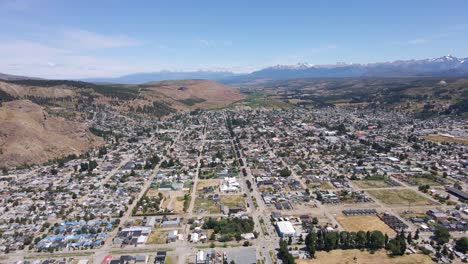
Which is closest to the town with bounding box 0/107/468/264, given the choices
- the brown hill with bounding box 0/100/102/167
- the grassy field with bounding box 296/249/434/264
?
the grassy field with bounding box 296/249/434/264

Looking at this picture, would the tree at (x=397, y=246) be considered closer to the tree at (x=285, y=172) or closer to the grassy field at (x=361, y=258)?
the grassy field at (x=361, y=258)

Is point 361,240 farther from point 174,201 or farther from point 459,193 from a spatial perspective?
point 174,201

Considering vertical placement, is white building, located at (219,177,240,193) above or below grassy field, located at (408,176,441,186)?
above

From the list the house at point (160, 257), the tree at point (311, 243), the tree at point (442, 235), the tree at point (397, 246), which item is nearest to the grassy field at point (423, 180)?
the tree at point (442, 235)

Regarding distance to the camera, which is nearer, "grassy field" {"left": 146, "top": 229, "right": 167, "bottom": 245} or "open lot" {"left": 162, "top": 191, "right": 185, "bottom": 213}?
"grassy field" {"left": 146, "top": 229, "right": 167, "bottom": 245}

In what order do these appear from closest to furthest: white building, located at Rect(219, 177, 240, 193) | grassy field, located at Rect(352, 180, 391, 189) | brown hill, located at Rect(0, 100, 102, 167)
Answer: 1. white building, located at Rect(219, 177, 240, 193)
2. grassy field, located at Rect(352, 180, 391, 189)
3. brown hill, located at Rect(0, 100, 102, 167)

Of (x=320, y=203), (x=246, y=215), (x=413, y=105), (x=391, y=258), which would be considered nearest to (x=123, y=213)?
(x=246, y=215)

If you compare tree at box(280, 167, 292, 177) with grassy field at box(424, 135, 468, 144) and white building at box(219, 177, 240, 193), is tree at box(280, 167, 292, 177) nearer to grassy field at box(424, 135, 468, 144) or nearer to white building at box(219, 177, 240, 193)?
white building at box(219, 177, 240, 193)
